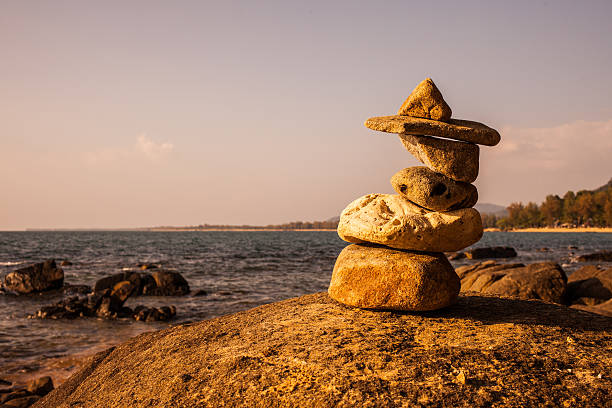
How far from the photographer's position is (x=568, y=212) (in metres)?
134

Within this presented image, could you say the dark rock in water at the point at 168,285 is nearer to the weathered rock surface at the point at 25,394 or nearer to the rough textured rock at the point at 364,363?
the weathered rock surface at the point at 25,394

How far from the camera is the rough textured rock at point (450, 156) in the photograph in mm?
6309

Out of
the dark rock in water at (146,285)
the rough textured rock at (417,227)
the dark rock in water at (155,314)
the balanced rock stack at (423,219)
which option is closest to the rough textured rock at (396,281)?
the balanced rock stack at (423,219)

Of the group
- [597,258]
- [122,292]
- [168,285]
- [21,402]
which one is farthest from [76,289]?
[597,258]

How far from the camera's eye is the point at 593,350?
5.21 metres

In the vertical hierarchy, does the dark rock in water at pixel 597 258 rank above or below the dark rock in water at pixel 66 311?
below

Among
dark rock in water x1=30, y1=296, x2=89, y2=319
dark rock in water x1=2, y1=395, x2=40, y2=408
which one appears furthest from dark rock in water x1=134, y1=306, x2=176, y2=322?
dark rock in water x1=2, y1=395, x2=40, y2=408

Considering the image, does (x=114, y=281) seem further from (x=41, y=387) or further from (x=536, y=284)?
(x=536, y=284)

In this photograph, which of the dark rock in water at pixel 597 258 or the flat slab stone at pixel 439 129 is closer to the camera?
the flat slab stone at pixel 439 129

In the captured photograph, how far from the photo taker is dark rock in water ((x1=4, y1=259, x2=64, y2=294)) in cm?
2208

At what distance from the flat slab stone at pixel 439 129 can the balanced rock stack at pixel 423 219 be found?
14 millimetres

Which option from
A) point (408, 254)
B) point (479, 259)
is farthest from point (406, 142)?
point (479, 259)

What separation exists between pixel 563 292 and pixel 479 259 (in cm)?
3263

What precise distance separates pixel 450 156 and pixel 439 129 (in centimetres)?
48
